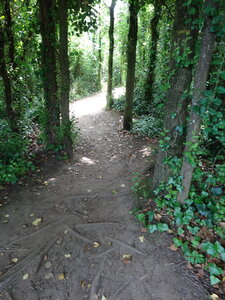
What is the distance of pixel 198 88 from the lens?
282 cm

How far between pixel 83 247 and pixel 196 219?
1.84 m

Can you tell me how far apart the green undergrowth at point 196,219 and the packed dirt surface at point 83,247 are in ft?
0.62

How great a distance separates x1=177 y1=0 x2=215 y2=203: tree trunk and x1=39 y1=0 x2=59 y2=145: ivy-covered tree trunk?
4.57 meters

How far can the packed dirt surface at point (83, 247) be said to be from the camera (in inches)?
101

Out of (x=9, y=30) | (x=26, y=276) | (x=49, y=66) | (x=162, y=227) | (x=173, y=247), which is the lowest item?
(x=26, y=276)

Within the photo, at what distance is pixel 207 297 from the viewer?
7.82 ft

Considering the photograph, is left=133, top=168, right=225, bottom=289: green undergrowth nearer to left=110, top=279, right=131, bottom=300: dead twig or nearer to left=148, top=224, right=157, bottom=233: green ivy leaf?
left=148, top=224, right=157, bottom=233: green ivy leaf

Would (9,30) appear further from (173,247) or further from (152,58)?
(173,247)

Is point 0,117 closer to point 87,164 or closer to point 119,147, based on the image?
point 87,164

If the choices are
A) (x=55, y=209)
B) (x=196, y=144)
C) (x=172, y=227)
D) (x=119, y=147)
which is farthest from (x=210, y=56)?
(x=119, y=147)

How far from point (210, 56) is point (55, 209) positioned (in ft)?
12.4

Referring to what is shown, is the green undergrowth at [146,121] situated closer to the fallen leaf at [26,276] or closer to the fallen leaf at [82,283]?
the fallen leaf at [82,283]

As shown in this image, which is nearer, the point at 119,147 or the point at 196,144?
the point at 196,144

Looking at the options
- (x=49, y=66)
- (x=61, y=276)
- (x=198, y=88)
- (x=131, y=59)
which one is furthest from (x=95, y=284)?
(x=131, y=59)
